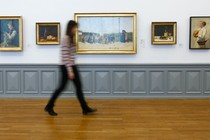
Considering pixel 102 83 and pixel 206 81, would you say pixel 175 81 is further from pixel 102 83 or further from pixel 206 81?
pixel 102 83

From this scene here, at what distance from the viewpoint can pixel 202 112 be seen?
788 cm

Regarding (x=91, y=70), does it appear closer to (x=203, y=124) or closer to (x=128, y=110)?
(x=128, y=110)

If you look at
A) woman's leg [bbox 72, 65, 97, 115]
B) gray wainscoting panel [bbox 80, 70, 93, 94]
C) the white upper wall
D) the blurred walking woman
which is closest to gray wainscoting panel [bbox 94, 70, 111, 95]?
gray wainscoting panel [bbox 80, 70, 93, 94]

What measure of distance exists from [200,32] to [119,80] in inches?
109

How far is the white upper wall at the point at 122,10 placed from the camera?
9.67m

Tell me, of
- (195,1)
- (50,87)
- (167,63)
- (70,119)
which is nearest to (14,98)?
(50,87)

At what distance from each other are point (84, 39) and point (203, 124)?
449 cm

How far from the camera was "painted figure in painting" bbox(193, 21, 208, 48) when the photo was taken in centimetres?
959

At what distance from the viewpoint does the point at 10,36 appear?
9.76 m

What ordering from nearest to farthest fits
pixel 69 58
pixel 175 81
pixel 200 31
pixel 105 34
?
1. pixel 69 58
2. pixel 200 31
3. pixel 105 34
4. pixel 175 81

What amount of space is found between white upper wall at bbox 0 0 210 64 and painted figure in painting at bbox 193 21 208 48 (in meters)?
0.23

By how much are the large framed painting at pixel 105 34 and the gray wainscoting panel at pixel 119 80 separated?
0.49 metres

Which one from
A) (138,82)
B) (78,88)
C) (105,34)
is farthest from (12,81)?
(138,82)

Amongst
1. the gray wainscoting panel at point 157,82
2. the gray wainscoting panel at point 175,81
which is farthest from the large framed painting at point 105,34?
the gray wainscoting panel at point 175,81
